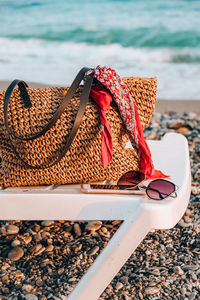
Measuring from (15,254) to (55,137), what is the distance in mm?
871

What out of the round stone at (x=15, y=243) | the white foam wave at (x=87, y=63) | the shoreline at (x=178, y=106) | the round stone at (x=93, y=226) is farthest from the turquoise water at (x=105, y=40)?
the round stone at (x=15, y=243)

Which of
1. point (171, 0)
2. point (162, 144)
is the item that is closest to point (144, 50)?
point (171, 0)

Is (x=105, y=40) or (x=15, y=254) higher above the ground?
(x=105, y=40)

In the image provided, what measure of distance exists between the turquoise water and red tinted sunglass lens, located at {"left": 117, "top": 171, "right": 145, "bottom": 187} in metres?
4.69

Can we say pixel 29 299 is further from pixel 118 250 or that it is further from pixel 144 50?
pixel 144 50

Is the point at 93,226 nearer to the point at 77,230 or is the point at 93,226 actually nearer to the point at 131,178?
the point at 77,230

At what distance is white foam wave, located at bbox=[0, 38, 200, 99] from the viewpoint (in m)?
7.45

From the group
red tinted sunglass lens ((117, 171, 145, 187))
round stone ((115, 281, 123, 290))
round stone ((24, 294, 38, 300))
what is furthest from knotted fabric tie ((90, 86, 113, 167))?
round stone ((24, 294, 38, 300))

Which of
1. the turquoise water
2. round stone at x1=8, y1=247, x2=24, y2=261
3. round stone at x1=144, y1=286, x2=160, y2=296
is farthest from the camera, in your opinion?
the turquoise water

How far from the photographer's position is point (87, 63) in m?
9.47

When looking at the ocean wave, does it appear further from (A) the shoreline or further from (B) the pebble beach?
(B) the pebble beach

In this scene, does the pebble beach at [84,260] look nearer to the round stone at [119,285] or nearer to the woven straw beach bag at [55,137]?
the round stone at [119,285]

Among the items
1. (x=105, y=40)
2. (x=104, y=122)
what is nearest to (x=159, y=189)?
(x=104, y=122)

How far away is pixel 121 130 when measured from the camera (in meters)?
2.22
